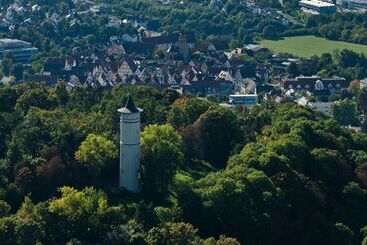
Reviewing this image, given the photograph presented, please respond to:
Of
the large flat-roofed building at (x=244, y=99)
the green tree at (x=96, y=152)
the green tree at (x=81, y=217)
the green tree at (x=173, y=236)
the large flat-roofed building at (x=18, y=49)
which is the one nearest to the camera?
the green tree at (x=173, y=236)

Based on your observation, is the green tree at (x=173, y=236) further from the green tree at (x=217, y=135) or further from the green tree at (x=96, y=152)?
the green tree at (x=217, y=135)

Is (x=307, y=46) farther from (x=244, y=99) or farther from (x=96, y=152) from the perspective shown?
(x=96, y=152)

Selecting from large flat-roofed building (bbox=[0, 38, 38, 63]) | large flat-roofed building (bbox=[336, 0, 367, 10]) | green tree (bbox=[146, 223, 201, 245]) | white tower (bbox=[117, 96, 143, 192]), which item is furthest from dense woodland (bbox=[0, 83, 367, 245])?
large flat-roofed building (bbox=[336, 0, 367, 10])

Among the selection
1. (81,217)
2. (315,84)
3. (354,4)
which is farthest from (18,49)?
(81,217)

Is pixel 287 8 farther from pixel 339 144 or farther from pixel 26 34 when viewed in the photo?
pixel 339 144

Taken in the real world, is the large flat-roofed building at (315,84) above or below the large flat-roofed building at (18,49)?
above

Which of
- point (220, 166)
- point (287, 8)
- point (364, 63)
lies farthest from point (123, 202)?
point (287, 8)

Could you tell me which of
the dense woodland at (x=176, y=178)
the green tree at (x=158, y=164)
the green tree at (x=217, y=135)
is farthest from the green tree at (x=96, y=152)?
the green tree at (x=217, y=135)
